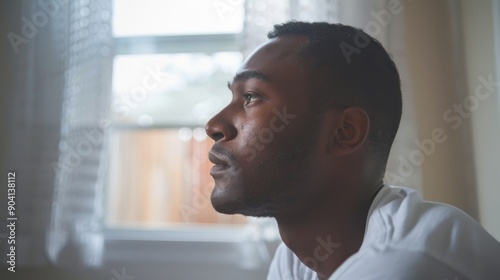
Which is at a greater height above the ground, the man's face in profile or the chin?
the man's face in profile

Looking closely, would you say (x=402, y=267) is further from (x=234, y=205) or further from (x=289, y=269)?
(x=289, y=269)

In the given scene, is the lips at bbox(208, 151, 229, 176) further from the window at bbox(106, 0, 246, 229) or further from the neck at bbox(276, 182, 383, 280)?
the window at bbox(106, 0, 246, 229)

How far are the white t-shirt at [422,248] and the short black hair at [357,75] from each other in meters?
0.20

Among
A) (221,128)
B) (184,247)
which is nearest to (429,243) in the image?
(221,128)

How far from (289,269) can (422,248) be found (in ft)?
1.58

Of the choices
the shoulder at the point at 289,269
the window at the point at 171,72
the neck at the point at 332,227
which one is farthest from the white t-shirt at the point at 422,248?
the window at the point at 171,72

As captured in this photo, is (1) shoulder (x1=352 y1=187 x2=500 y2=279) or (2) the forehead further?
(2) the forehead

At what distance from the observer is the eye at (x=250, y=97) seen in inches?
34.3

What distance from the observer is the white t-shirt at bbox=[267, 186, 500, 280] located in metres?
0.57

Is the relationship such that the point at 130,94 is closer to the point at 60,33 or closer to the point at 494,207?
the point at 60,33

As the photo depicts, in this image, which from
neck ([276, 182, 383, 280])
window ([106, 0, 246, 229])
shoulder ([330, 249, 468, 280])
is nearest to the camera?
shoulder ([330, 249, 468, 280])

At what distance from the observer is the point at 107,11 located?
1.72m

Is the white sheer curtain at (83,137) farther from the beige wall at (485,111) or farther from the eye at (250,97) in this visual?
the beige wall at (485,111)

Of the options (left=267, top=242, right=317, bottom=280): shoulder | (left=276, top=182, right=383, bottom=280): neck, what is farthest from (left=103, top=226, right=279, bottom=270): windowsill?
(left=276, top=182, right=383, bottom=280): neck
